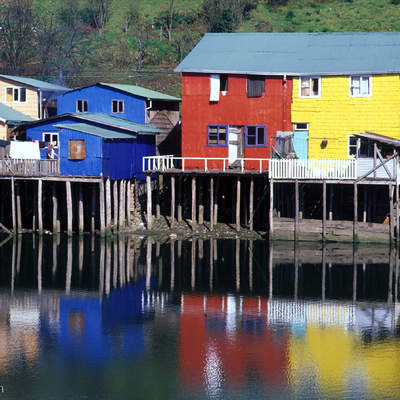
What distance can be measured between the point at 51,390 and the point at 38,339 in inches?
196

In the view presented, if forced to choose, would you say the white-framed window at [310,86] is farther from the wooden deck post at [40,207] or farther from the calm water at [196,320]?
the wooden deck post at [40,207]

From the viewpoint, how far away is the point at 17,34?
279 ft

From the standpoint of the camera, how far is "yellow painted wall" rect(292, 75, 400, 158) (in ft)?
163

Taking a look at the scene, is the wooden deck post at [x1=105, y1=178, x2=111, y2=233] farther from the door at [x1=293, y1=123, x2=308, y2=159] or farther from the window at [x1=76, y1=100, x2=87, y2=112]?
the door at [x1=293, y1=123, x2=308, y2=159]

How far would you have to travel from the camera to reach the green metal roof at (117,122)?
52.6 m

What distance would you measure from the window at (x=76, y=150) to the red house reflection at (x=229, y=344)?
13508mm

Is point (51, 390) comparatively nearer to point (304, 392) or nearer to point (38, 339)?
point (38, 339)

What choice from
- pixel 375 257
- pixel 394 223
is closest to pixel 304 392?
pixel 375 257

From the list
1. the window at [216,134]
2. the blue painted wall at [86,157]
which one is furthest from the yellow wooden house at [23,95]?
the window at [216,134]

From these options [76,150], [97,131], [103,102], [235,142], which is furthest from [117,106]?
[235,142]

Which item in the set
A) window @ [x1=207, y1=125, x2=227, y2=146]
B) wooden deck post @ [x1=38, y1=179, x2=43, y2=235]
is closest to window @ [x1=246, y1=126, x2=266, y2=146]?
window @ [x1=207, y1=125, x2=227, y2=146]

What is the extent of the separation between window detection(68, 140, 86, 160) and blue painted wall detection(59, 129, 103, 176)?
0.53 ft

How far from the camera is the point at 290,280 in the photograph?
4166 cm

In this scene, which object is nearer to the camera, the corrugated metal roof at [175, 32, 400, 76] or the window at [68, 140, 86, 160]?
the window at [68, 140, 86, 160]
